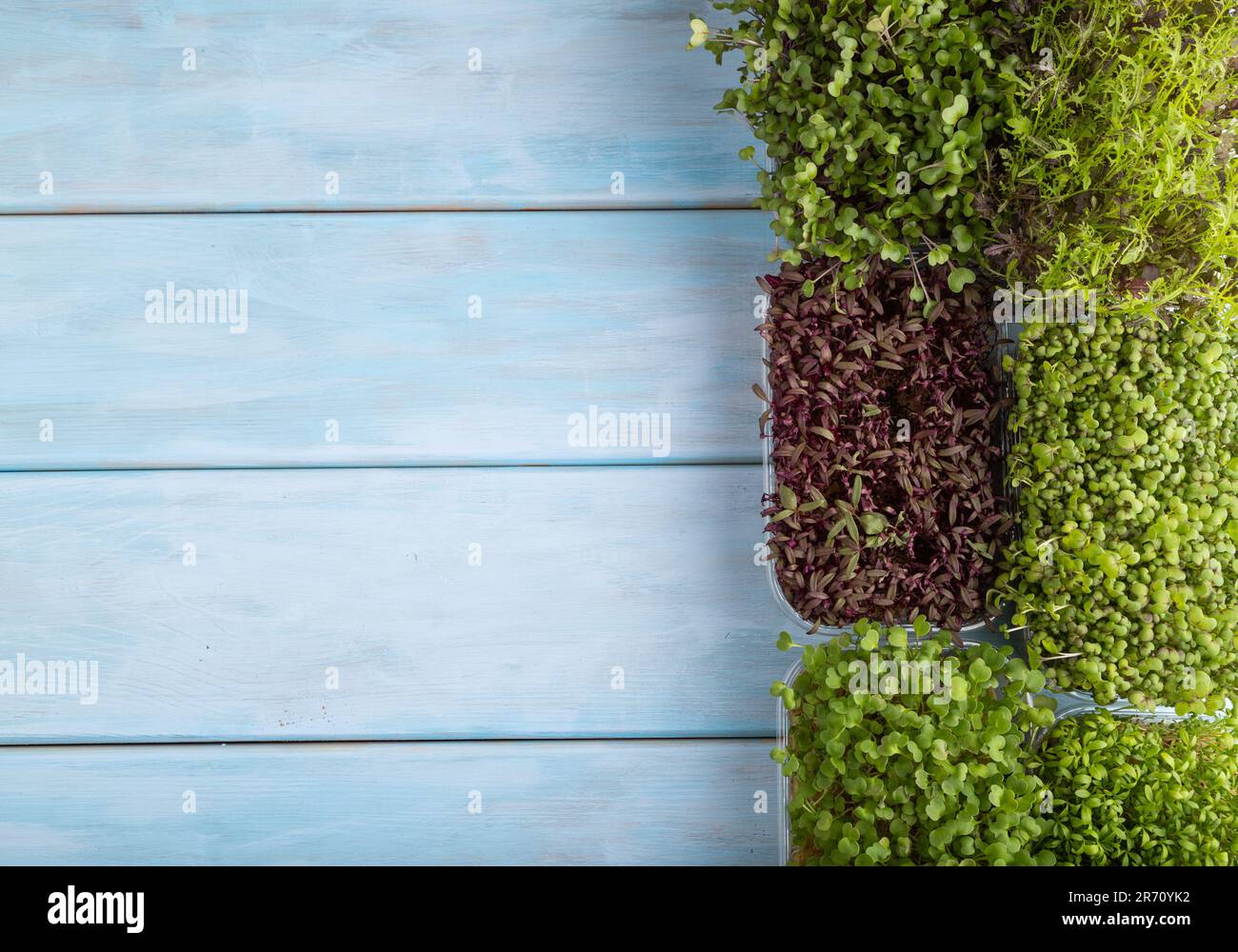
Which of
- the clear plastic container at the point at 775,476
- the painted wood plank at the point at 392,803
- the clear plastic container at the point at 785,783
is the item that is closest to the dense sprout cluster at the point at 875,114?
the clear plastic container at the point at 775,476

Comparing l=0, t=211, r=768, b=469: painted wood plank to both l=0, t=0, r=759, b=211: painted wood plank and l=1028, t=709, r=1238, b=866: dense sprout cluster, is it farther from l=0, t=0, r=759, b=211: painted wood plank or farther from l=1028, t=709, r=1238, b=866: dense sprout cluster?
l=1028, t=709, r=1238, b=866: dense sprout cluster

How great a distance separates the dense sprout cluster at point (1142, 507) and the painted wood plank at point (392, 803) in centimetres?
46

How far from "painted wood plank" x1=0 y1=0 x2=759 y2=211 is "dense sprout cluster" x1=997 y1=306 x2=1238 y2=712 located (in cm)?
55

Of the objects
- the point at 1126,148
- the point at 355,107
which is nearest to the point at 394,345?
the point at 355,107

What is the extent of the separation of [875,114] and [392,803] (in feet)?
3.71

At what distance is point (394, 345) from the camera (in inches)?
48.5

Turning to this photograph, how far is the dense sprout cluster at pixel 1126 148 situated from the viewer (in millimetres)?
926

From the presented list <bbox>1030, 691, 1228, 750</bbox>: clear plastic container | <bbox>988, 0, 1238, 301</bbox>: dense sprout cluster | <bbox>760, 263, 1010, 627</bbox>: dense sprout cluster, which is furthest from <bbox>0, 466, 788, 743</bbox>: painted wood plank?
<bbox>988, 0, 1238, 301</bbox>: dense sprout cluster

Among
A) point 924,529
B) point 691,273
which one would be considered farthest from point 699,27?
point 924,529

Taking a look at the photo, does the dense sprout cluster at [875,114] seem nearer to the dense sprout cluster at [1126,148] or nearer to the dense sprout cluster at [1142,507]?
the dense sprout cluster at [1126,148]

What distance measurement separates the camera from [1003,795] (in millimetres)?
969

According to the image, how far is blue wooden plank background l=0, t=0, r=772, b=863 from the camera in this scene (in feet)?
4.00

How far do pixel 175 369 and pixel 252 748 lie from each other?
56 centimetres

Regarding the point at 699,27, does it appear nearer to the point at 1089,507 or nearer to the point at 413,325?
the point at 413,325
